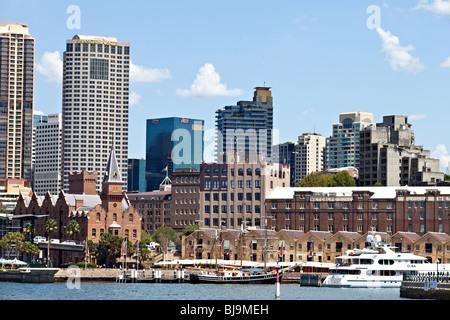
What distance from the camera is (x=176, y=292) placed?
12150cm

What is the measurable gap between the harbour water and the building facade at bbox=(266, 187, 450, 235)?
1697 inches

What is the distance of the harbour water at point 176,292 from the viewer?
11059 centimetres

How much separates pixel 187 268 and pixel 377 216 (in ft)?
135

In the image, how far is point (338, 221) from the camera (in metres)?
183

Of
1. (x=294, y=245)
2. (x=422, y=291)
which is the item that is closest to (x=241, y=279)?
(x=294, y=245)

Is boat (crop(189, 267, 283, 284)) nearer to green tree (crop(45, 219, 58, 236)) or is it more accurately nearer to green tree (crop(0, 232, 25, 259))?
green tree (crop(45, 219, 58, 236))

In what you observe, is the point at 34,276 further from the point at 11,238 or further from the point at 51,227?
the point at 51,227

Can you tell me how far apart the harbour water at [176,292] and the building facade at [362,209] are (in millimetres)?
43097

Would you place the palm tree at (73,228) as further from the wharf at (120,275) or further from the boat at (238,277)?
the boat at (238,277)

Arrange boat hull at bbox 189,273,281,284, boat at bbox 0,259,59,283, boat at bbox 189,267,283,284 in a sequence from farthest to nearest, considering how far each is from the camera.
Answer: boat at bbox 0,259,59,283 → boat at bbox 189,267,283,284 → boat hull at bbox 189,273,281,284

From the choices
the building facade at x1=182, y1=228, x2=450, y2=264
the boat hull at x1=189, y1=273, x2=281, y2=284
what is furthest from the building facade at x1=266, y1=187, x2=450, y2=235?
the boat hull at x1=189, y1=273, x2=281, y2=284

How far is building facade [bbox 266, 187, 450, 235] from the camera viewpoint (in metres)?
173

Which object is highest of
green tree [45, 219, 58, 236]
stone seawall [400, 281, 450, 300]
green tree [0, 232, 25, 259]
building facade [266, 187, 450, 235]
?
building facade [266, 187, 450, 235]
